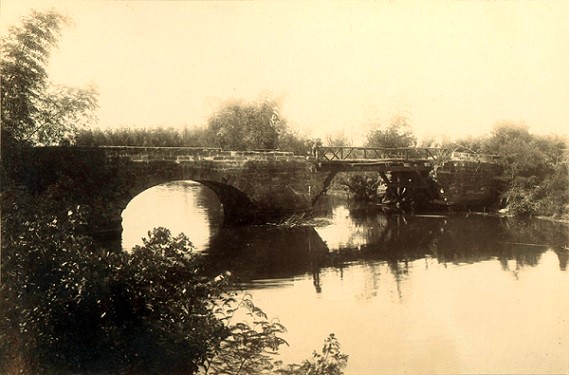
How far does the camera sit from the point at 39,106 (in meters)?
12.5

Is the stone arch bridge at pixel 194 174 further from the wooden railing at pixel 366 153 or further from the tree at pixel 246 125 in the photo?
the tree at pixel 246 125

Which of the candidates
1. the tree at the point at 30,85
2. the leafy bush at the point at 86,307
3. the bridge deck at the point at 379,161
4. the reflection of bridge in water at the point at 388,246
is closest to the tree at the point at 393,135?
the bridge deck at the point at 379,161

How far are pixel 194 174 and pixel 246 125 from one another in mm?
14849

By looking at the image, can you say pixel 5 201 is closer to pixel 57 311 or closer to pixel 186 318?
pixel 57 311

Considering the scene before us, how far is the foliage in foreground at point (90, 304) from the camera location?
5.66 meters

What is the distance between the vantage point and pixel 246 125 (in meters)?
32.2

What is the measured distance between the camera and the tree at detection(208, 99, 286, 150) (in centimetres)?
3180

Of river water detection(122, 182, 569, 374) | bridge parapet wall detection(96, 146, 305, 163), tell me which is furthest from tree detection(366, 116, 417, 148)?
bridge parapet wall detection(96, 146, 305, 163)

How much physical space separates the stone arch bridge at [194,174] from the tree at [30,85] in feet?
4.35

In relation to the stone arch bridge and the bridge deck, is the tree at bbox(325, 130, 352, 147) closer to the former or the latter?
the bridge deck

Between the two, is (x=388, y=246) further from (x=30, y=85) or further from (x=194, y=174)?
(x=30, y=85)

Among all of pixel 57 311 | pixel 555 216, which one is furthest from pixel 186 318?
pixel 555 216

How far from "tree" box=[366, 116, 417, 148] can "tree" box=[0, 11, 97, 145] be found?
2125 cm

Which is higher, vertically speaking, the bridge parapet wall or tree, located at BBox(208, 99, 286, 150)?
tree, located at BBox(208, 99, 286, 150)
